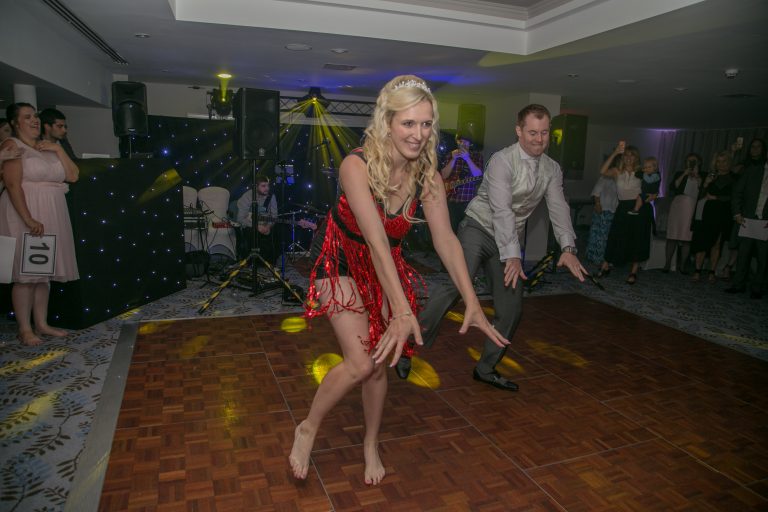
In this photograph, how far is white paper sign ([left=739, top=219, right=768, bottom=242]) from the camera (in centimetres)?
557

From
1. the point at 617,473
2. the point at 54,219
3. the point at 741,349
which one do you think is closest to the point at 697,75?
the point at 741,349

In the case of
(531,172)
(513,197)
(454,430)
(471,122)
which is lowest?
(454,430)

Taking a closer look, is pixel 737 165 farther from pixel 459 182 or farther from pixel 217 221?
pixel 217 221

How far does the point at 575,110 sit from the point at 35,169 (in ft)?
28.5

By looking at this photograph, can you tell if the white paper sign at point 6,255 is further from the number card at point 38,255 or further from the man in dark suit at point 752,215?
the man in dark suit at point 752,215

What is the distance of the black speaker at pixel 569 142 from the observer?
638 cm

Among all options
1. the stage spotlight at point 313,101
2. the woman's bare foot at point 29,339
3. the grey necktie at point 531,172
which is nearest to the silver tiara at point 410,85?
the grey necktie at point 531,172

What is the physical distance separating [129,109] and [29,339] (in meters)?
2.42

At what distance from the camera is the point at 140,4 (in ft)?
12.2

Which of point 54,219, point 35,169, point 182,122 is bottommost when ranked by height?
point 54,219

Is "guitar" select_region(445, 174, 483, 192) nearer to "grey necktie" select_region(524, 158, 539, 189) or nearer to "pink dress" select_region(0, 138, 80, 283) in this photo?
"grey necktie" select_region(524, 158, 539, 189)

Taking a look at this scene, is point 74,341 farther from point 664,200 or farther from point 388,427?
point 664,200

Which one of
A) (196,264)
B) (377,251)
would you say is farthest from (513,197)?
(196,264)

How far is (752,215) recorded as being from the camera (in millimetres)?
5656
